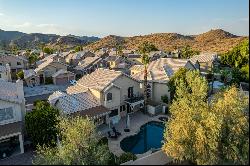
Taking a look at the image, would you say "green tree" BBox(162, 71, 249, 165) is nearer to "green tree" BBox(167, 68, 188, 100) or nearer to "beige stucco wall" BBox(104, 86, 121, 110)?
"beige stucco wall" BBox(104, 86, 121, 110)

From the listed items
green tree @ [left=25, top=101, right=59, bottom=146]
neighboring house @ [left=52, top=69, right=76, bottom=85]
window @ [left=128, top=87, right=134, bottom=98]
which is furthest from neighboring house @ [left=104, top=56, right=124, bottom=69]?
green tree @ [left=25, top=101, right=59, bottom=146]

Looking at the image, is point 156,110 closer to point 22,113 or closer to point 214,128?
point 22,113

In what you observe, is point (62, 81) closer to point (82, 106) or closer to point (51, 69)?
point (51, 69)

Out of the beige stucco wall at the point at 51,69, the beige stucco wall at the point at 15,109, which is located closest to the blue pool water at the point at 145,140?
the beige stucco wall at the point at 15,109

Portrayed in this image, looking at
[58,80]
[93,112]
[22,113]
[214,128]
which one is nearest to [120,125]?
[93,112]

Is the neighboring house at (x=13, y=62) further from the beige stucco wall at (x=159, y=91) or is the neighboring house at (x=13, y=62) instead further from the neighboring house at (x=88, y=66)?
the beige stucco wall at (x=159, y=91)

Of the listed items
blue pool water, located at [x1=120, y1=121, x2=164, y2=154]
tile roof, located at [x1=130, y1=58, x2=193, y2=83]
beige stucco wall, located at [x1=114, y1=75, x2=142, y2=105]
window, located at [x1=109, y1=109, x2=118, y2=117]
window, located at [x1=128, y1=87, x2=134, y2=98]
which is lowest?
blue pool water, located at [x1=120, y1=121, x2=164, y2=154]
